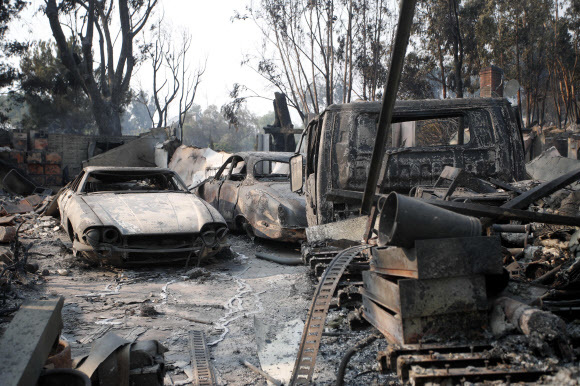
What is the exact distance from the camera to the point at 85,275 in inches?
235

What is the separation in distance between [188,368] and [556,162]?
6023 millimetres

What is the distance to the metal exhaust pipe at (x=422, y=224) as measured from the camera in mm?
2035

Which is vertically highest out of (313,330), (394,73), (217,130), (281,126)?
(217,130)

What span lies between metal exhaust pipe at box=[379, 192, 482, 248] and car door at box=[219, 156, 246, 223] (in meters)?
6.54

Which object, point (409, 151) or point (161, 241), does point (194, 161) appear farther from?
point (409, 151)

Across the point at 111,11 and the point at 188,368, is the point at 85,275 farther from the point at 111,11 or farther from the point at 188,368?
the point at 111,11

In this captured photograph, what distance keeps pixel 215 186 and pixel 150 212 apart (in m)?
3.03

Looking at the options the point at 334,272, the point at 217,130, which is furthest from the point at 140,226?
the point at 217,130

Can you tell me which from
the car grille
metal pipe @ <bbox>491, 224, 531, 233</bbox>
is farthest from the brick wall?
metal pipe @ <bbox>491, 224, 531, 233</bbox>

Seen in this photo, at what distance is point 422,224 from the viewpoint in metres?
2.05

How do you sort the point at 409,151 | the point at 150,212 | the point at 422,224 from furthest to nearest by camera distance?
the point at 150,212
the point at 409,151
the point at 422,224

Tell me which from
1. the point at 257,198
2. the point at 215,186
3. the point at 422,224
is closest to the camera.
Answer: the point at 422,224

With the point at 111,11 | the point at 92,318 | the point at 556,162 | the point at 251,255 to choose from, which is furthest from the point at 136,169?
the point at 111,11

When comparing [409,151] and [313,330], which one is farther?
[409,151]
